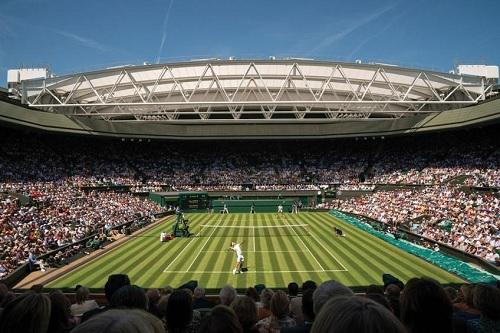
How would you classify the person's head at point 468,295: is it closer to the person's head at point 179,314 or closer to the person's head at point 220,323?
the person's head at point 179,314

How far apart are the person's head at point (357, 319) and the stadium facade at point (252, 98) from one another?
2669 cm

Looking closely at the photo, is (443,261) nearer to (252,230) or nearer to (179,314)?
(252,230)

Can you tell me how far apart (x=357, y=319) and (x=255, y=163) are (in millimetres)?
59477

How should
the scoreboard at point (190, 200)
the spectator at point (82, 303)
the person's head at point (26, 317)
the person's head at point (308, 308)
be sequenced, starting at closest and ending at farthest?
the person's head at point (26, 317) → the person's head at point (308, 308) → the spectator at point (82, 303) → the scoreboard at point (190, 200)

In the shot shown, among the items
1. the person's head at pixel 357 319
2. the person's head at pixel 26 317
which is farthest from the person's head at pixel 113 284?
the person's head at pixel 357 319

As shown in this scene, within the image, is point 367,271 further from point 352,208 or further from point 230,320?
point 352,208

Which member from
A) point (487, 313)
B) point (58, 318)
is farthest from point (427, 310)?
point (58, 318)

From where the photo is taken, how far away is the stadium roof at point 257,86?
30531 mm

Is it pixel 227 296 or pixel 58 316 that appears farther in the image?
pixel 227 296

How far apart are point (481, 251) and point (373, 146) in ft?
133

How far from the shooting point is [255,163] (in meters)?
61.1

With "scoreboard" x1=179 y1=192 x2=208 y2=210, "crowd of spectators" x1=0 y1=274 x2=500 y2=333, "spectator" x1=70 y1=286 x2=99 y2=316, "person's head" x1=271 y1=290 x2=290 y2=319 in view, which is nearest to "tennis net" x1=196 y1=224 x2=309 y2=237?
"scoreboard" x1=179 y1=192 x2=208 y2=210

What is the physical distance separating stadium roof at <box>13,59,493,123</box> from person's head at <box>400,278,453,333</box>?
2581 cm

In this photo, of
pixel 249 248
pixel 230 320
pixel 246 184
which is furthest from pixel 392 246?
pixel 246 184
